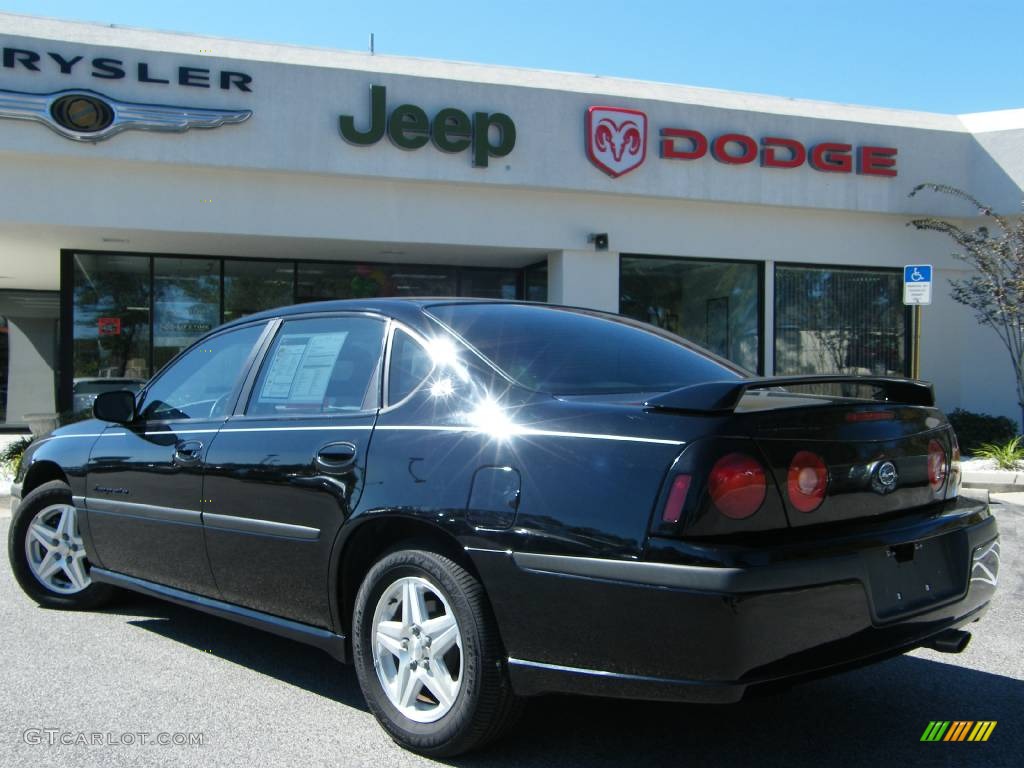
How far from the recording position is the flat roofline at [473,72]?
1309cm

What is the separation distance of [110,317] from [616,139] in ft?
27.3

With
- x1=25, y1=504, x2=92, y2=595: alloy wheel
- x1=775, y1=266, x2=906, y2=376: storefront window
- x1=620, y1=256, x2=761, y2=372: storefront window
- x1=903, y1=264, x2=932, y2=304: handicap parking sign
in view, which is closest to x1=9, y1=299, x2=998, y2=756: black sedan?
x1=25, y1=504, x2=92, y2=595: alloy wheel

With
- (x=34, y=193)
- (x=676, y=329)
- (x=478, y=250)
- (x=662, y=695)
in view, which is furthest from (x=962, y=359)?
(x=662, y=695)

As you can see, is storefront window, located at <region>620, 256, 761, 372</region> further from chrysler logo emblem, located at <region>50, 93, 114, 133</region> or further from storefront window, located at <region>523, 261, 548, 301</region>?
chrysler logo emblem, located at <region>50, 93, 114, 133</region>

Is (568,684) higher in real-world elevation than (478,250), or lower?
lower

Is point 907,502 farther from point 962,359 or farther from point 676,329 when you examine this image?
point 962,359

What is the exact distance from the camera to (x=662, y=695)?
282cm

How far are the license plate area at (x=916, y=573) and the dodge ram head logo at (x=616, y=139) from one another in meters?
11.7

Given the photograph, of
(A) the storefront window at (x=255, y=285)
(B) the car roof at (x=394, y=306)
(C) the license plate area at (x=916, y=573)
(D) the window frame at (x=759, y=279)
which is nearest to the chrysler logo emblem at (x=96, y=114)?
(A) the storefront window at (x=255, y=285)

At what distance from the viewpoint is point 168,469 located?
4426 mm

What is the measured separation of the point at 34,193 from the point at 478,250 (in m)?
6.18

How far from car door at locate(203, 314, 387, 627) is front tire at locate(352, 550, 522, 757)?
29 centimetres

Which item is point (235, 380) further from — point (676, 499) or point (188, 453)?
point (676, 499)

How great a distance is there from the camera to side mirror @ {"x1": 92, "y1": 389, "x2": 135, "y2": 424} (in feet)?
15.7
